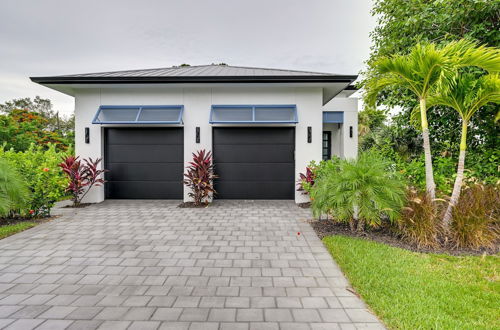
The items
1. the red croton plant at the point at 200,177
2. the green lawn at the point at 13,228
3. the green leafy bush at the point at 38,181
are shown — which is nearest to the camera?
the green lawn at the point at 13,228

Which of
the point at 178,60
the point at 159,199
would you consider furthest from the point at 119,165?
the point at 178,60

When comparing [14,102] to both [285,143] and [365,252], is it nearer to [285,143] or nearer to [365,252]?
[285,143]

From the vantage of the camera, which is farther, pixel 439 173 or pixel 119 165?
pixel 119 165

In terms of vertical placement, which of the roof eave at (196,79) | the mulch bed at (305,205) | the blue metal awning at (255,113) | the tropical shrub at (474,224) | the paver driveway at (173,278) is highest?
the roof eave at (196,79)

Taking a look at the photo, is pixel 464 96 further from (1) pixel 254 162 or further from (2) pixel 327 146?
(2) pixel 327 146

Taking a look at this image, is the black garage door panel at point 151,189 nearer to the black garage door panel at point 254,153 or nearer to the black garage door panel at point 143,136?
the black garage door panel at point 143,136

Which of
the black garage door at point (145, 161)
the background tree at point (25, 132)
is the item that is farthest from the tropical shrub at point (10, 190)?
the background tree at point (25, 132)

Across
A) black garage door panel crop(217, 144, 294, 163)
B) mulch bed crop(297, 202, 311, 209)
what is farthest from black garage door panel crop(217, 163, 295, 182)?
mulch bed crop(297, 202, 311, 209)

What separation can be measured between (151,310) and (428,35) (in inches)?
334

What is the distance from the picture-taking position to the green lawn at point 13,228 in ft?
14.5

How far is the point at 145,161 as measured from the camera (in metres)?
7.62

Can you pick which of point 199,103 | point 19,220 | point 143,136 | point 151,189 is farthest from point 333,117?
point 19,220

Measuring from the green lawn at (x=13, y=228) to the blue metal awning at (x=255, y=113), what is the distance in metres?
4.87

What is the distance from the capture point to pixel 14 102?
26641 mm
